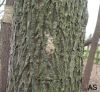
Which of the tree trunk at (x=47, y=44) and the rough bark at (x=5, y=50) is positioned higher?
the tree trunk at (x=47, y=44)

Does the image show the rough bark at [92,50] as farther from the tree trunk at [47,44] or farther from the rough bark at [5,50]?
the tree trunk at [47,44]

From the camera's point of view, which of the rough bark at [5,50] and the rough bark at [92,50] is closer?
the rough bark at [5,50]

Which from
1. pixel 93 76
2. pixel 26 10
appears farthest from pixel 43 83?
pixel 93 76

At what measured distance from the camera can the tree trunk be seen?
1.90 metres

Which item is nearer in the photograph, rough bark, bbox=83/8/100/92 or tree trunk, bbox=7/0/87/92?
tree trunk, bbox=7/0/87/92

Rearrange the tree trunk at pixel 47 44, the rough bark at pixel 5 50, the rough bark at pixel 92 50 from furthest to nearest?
the rough bark at pixel 92 50 → the rough bark at pixel 5 50 → the tree trunk at pixel 47 44

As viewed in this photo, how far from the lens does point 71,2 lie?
1939 millimetres

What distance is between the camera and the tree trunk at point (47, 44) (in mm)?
1902

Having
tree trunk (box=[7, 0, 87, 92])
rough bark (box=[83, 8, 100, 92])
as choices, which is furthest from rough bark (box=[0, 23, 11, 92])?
tree trunk (box=[7, 0, 87, 92])

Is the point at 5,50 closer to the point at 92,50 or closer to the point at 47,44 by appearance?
the point at 92,50

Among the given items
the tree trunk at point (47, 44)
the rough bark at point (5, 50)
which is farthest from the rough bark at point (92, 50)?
the tree trunk at point (47, 44)

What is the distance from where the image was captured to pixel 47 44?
6.23 ft

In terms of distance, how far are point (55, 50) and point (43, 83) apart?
22 centimetres

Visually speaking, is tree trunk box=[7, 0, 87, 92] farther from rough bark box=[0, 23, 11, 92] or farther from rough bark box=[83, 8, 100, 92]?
rough bark box=[83, 8, 100, 92]
